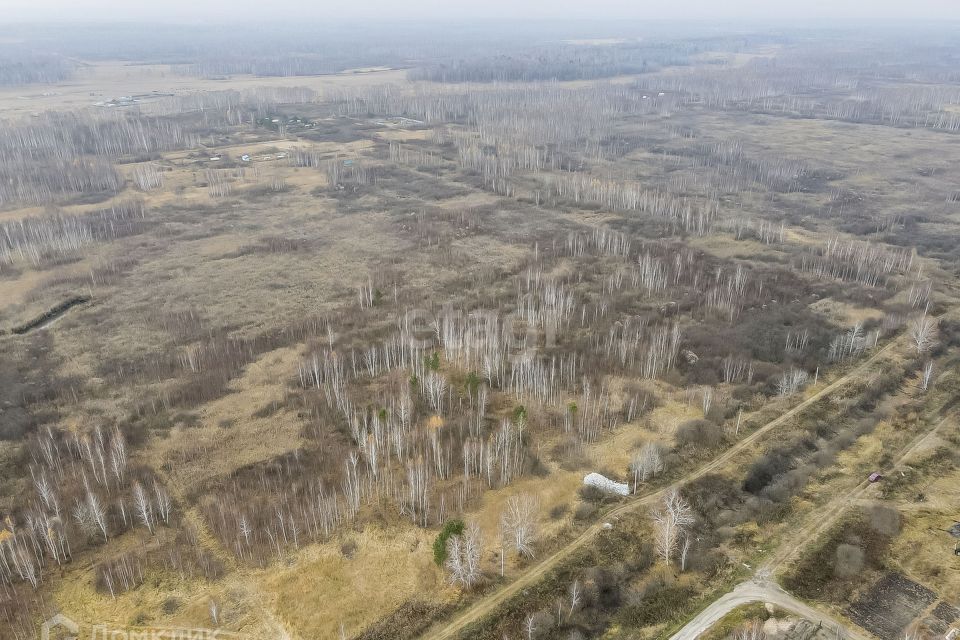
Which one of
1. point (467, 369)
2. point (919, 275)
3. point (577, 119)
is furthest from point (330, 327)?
point (577, 119)

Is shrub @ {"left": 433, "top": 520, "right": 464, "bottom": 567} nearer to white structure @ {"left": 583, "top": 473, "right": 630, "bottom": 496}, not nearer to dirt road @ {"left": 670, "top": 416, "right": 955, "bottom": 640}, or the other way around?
white structure @ {"left": 583, "top": 473, "right": 630, "bottom": 496}

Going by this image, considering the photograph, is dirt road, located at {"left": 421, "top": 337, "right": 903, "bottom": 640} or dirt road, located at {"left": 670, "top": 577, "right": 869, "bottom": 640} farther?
dirt road, located at {"left": 421, "top": 337, "right": 903, "bottom": 640}

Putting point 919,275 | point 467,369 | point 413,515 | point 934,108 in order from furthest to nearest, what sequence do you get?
point 934,108 → point 919,275 → point 467,369 → point 413,515

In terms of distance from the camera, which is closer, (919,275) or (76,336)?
(76,336)

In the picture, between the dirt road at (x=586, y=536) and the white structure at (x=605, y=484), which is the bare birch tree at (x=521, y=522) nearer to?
the dirt road at (x=586, y=536)

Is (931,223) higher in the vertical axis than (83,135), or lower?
lower

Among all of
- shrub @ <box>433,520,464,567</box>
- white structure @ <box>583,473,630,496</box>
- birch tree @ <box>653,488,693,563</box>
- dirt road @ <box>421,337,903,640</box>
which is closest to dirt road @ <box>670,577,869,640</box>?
birch tree @ <box>653,488,693,563</box>

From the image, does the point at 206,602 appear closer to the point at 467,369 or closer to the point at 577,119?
the point at 467,369
